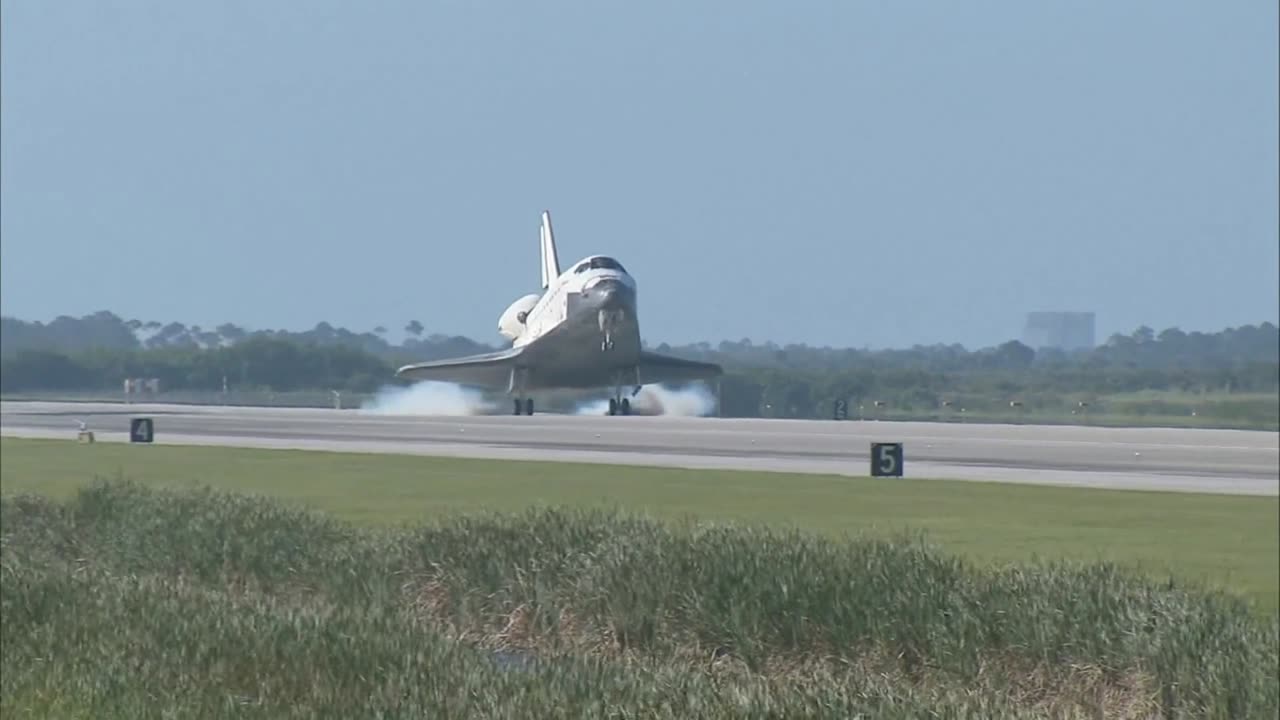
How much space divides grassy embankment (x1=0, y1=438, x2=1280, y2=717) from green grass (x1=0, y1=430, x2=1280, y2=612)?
0.15m

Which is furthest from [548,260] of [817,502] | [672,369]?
[817,502]

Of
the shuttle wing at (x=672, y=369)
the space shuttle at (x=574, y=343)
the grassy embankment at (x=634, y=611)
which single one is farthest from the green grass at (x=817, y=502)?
the shuttle wing at (x=672, y=369)

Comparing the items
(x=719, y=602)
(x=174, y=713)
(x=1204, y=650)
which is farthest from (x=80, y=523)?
(x=1204, y=650)

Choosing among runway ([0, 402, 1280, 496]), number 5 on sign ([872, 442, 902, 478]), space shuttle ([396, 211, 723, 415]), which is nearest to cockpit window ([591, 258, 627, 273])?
space shuttle ([396, 211, 723, 415])

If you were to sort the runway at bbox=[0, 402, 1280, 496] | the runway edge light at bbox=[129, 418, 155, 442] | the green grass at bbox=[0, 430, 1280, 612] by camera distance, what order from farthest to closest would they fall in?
the runway edge light at bbox=[129, 418, 155, 442] < the runway at bbox=[0, 402, 1280, 496] < the green grass at bbox=[0, 430, 1280, 612]

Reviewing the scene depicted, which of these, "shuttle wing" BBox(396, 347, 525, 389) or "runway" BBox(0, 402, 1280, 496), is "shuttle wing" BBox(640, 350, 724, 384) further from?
"shuttle wing" BBox(396, 347, 525, 389)

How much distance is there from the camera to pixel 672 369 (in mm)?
68062

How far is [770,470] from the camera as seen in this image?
3912 centimetres

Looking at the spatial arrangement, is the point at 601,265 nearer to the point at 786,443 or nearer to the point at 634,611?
the point at 786,443

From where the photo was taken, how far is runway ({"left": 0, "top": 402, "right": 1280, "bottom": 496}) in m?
38.5

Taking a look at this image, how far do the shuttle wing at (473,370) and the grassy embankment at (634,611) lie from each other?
86.1 ft

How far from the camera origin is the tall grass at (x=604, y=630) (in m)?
15.8

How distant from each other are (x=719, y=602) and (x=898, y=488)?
14.6m

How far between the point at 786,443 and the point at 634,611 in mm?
29257
